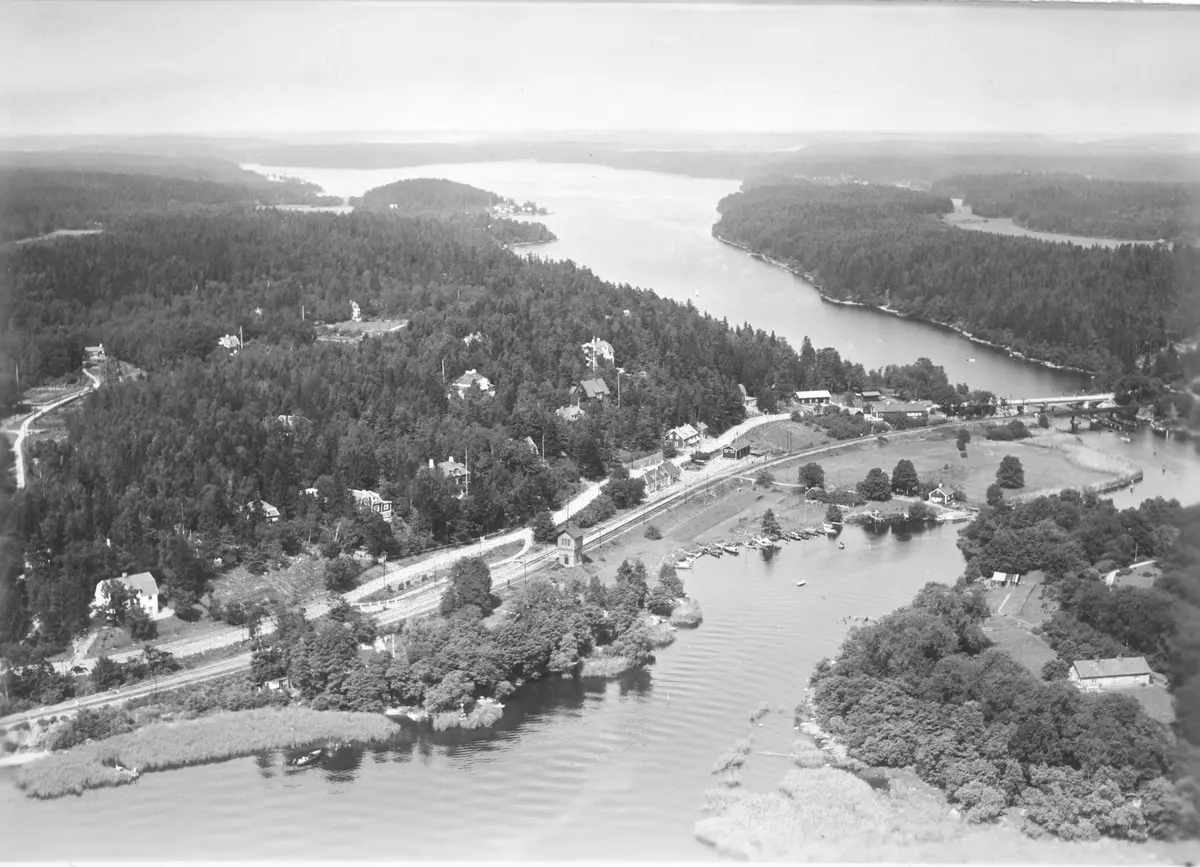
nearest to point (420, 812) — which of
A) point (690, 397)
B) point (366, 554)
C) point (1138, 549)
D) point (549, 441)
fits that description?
point (366, 554)

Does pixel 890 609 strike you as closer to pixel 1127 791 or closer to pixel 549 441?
pixel 1127 791

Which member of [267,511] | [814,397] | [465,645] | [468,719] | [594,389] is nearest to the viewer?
[468,719]

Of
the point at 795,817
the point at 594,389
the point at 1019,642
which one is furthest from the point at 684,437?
the point at 795,817

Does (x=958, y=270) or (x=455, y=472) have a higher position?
(x=958, y=270)

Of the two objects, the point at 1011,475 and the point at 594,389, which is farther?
the point at 594,389

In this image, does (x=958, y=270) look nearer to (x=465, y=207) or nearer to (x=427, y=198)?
(x=465, y=207)

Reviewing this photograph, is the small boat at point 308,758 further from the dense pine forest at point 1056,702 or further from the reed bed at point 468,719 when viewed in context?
the dense pine forest at point 1056,702

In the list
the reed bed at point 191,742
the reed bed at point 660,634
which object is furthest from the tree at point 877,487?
the reed bed at point 191,742
